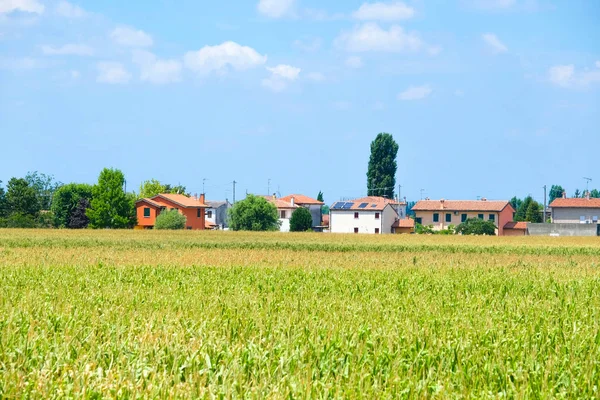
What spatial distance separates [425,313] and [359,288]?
4596 millimetres

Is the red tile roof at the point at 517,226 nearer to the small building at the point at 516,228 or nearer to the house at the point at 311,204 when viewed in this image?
the small building at the point at 516,228

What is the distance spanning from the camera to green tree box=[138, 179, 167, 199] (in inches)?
5002

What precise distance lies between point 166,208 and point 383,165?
3485 cm

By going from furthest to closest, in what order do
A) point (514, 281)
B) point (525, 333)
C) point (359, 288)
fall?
1. point (514, 281)
2. point (359, 288)
3. point (525, 333)

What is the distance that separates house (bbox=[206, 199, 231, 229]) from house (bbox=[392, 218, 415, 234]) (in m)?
32.2

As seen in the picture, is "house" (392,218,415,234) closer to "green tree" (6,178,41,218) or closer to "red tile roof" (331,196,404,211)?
"red tile roof" (331,196,404,211)

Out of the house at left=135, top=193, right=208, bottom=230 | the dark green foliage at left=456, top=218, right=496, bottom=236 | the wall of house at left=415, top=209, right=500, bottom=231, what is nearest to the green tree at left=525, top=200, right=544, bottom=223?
the wall of house at left=415, top=209, right=500, bottom=231

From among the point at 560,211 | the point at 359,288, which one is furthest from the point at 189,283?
the point at 560,211

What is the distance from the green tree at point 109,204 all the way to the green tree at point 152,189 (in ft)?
86.2

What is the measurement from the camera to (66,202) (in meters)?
109

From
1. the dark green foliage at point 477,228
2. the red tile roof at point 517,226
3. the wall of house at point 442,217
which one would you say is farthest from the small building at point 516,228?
the dark green foliage at point 477,228

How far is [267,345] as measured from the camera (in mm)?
8367

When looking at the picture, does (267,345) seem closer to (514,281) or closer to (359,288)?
(359,288)

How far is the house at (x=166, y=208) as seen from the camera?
9962 centimetres
